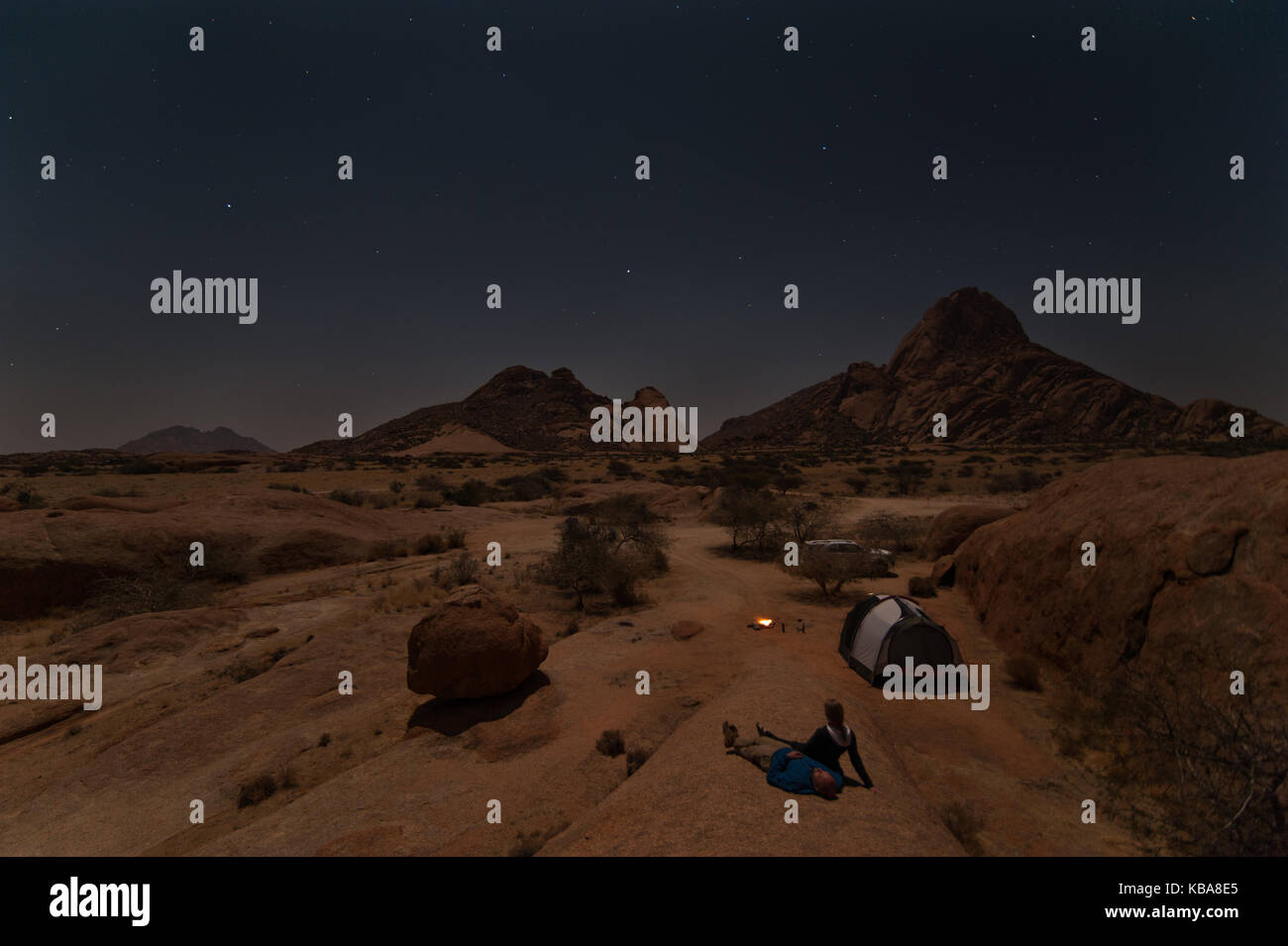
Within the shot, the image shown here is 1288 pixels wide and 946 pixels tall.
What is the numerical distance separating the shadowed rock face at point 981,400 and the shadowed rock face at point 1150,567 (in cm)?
10373

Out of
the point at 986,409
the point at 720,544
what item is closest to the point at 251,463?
the point at 720,544

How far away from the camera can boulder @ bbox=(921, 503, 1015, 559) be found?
2205 centimetres

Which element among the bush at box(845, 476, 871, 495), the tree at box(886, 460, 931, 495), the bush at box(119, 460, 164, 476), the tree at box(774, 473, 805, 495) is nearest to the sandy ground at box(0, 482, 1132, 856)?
the tree at box(774, 473, 805, 495)

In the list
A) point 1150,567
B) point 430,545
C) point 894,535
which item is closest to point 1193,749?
point 1150,567

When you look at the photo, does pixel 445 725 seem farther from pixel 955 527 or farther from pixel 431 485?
pixel 431 485

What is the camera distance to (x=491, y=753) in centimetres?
888

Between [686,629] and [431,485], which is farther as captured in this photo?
[431,485]

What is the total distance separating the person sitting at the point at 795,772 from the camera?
6.08m

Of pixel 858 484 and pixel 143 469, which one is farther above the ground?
pixel 143 469

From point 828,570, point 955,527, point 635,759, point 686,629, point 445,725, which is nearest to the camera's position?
point 635,759

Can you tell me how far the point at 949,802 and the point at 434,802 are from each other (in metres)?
7.43

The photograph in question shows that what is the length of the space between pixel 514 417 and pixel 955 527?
126353 millimetres
